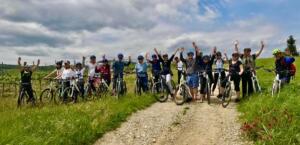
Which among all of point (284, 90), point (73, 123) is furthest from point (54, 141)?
point (284, 90)

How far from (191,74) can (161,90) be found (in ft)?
5.11

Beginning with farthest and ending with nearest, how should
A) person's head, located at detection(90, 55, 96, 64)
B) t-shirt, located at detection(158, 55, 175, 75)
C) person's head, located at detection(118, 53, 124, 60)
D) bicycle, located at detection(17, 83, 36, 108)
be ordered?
person's head, located at detection(90, 55, 96, 64) → person's head, located at detection(118, 53, 124, 60) → t-shirt, located at detection(158, 55, 175, 75) → bicycle, located at detection(17, 83, 36, 108)

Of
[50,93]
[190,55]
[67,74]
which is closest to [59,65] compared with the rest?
[67,74]

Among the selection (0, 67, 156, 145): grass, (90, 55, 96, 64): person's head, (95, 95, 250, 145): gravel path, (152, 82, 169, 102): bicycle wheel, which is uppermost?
(90, 55, 96, 64): person's head

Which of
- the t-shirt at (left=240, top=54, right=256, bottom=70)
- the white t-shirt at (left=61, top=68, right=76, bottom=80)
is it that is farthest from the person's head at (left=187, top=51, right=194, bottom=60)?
the white t-shirt at (left=61, top=68, right=76, bottom=80)

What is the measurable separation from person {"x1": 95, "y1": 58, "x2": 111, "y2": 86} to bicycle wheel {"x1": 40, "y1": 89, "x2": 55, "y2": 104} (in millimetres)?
2587

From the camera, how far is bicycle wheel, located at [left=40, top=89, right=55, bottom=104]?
2042 centimetres

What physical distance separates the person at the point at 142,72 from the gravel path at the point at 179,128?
457 cm

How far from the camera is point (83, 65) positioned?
21969 mm

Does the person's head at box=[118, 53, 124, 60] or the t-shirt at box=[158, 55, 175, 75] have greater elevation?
the person's head at box=[118, 53, 124, 60]

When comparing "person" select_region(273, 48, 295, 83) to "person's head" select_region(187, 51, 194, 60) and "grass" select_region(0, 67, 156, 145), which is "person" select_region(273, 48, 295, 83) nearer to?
"person's head" select_region(187, 51, 194, 60)

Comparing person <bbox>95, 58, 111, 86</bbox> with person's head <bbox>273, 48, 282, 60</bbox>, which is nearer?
person's head <bbox>273, 48, 282, 60</bbox>

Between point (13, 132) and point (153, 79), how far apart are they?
11.4 meters

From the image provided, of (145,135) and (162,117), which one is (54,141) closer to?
(145,135)
